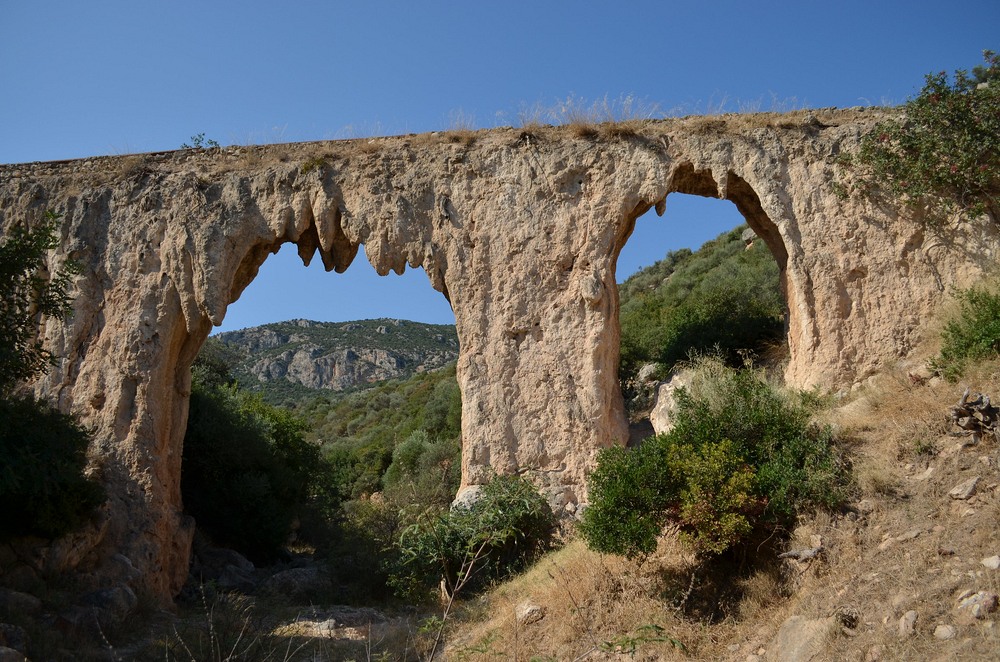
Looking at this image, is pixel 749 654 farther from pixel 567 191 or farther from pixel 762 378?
pixel 567 191

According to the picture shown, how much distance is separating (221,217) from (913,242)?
8.59 meters

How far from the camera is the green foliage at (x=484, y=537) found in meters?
8.40

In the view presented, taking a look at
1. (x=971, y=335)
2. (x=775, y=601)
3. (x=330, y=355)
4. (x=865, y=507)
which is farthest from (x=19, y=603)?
(x=330, y=355)

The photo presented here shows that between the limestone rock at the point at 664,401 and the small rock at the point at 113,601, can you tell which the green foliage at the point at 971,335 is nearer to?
the limestone rock at the point at 664,401

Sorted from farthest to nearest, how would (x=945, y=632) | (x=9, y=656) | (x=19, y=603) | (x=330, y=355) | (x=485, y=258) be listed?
1. (x=330, y=355)
2. (x=485, y=258)
3. (x=19, y=603)
4. (x=9, y=656)
5. (x=945, y=632)

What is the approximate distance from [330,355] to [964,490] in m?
37.7

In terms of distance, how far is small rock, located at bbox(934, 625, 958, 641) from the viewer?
191 inches

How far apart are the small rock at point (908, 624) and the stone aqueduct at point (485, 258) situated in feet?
13.8

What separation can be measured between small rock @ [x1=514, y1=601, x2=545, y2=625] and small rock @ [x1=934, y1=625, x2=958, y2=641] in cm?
315

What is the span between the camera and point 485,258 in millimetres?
9844

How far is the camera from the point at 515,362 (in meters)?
9.53

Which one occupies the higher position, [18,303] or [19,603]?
[18,303]

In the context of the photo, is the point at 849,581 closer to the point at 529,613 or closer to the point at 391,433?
the point at 529,613

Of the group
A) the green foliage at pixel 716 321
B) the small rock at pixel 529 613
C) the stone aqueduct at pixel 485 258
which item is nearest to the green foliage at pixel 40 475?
the stone aqueduct at pixel 485 258
